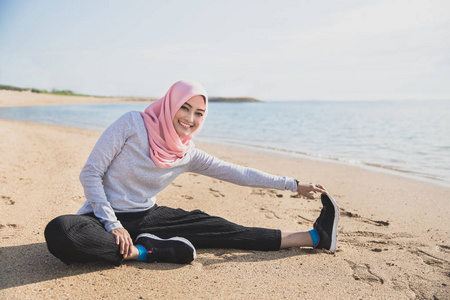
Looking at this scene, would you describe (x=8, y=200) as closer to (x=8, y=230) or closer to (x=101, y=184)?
(x=8, y=230)

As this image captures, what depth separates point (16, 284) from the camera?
207 centimetres

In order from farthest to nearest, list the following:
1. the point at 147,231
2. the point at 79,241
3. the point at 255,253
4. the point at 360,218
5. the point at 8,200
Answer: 1. the point at 360,218
2. the point at 8,200
3. the point at 255,253
4. the point at 147,231
5. the point at 79,241

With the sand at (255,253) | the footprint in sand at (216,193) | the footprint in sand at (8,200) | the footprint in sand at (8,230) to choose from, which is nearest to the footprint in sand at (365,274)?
the sand at (255,253)

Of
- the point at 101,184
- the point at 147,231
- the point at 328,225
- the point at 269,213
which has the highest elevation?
the point at 101,184

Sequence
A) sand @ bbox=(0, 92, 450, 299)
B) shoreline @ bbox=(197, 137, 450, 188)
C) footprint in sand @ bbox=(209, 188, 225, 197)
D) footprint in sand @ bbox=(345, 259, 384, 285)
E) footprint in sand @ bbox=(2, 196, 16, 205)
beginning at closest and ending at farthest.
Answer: sand @ bbox=(0, 92, 450, 299)
footprint in sand @ bbox=(345, 259, 384, 285)
footprint in sand @ bbox=(2, 196, 16, 205)
footprint in sand @ bbox=(209, 188, 225, 197)
shoreline @ bbox=(197, 137, 450, 188)

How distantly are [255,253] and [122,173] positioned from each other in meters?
1.23

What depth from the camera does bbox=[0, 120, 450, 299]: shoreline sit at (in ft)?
7.15

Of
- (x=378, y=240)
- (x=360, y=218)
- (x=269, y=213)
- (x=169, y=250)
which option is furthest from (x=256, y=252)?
(x=360, y=218)

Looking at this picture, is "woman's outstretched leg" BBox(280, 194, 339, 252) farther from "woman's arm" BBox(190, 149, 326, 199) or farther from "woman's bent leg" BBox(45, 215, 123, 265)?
"woman's bent leg" BBox(45, 215, 123, 265)

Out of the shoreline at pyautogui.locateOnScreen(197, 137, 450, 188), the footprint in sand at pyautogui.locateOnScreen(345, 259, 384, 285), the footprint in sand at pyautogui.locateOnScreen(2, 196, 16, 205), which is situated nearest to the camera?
the footprint in sand at pyautogui.locateOnScreen(345, 259, 384, 285)

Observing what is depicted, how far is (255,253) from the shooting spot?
283 centimetres

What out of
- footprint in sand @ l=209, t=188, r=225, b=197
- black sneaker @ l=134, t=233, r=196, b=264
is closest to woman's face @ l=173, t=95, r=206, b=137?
black sneaker @ l=134, t=233, r=196, b=264

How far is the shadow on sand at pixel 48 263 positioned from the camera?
218 centimetres

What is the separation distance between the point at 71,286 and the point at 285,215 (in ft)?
7.63
